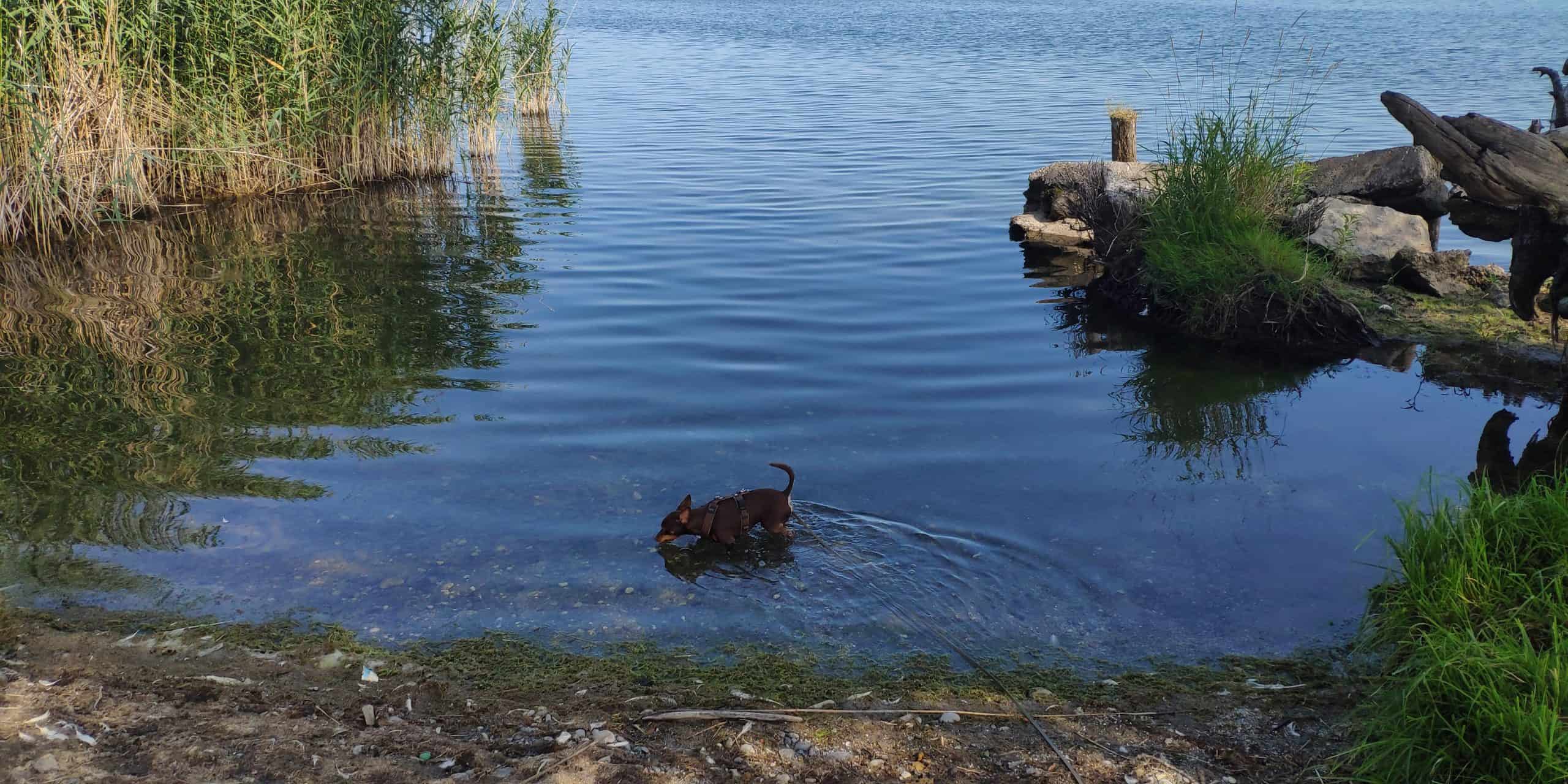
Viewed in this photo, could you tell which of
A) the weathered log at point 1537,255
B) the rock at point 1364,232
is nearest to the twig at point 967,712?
the weathered log at point 1537,255

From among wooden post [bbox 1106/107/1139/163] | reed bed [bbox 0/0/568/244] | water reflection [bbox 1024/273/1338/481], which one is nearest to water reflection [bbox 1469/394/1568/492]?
water reflection [bbox 1024/273/1338/481]

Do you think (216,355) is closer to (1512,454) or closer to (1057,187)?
(1057,187)

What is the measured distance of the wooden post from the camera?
12930 mm

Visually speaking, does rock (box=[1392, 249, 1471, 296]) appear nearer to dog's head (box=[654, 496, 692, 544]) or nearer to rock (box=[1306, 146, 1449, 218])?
rock (box=[1306, 146, 1449, 218])

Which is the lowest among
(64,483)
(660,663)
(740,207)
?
(660,663)

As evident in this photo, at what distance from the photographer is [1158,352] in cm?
916

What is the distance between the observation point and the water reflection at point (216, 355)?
20.4ft

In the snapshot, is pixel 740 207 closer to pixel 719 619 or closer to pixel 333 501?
pixel 333 501

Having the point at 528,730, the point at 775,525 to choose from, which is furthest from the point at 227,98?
the point at 528,730

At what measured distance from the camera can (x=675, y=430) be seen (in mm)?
7270

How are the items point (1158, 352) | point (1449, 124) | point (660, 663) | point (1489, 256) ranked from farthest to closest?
point (1489, 256)
point (1158, 352)
point (1449, 124)
point (660, 663)

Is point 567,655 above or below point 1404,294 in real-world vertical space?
below

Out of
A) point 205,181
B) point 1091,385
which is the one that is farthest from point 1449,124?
point 205,181

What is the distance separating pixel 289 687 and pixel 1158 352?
6.94 m
